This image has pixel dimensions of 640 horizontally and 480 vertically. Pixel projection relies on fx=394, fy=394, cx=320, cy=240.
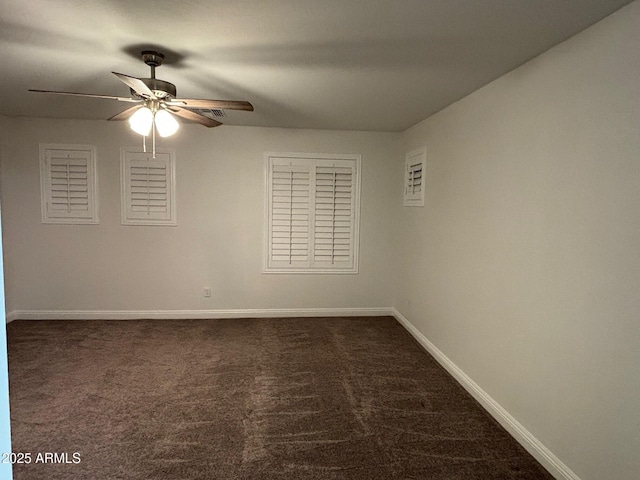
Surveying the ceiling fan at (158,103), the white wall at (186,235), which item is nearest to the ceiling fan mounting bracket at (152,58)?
the ceiling fan at (158,103)

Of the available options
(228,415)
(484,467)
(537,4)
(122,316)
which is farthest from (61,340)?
(537,4)

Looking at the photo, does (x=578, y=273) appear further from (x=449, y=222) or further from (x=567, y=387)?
(x=449, y=222)

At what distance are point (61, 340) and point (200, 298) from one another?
1.49 m

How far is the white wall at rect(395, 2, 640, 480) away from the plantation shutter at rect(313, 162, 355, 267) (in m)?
1.75

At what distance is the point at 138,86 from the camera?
2242 millimetres

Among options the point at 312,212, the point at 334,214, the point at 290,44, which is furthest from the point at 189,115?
the point at 334,214

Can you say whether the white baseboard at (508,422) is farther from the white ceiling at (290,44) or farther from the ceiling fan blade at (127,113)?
the ceiling fan blade at (127,113)

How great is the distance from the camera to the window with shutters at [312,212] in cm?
491

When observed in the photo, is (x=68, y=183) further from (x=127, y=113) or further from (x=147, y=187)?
(x=127, y=113)

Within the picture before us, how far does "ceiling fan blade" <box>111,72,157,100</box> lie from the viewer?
6.78 feet

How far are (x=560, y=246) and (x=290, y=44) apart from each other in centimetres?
193

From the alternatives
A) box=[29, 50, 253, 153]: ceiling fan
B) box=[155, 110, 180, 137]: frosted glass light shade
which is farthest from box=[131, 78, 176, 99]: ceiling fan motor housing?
box=[155, 110, 180, 137]: frosted glass light shade

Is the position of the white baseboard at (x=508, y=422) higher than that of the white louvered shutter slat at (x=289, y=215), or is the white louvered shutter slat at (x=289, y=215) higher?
the white louvered shutter slat at (x=289, y=215)

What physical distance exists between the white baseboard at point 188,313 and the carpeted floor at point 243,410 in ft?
1.23
